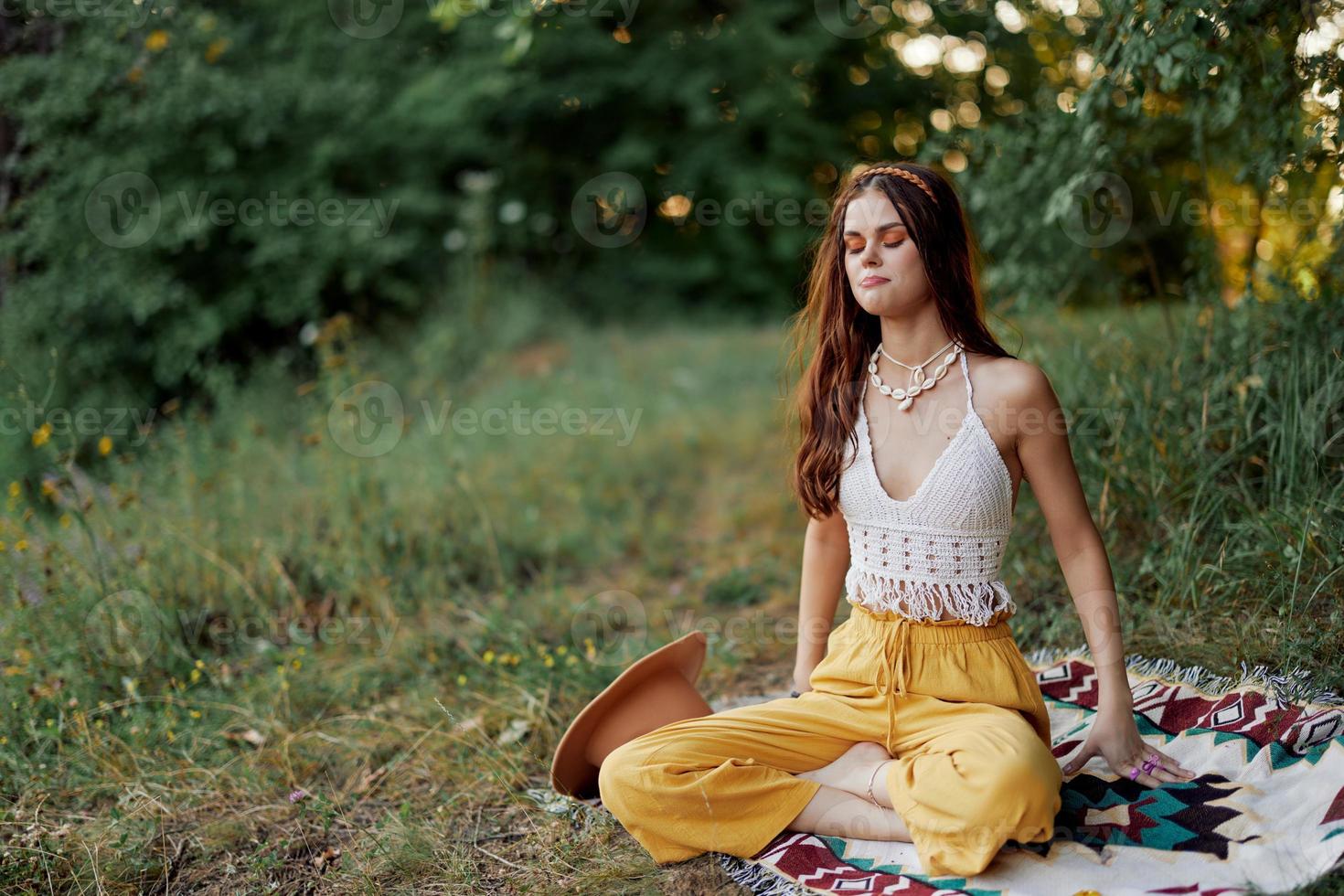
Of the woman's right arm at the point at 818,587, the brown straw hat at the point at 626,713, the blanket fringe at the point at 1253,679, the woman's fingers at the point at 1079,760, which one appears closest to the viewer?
the woman's fingers at the point at 1079,760

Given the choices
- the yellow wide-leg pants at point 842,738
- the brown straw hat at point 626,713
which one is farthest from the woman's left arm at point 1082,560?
the brown straw hat at point 626,713

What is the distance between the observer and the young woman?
193 cm

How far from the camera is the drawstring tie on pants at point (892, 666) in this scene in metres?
1.98

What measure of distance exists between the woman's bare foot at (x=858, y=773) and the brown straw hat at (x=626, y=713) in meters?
0.35

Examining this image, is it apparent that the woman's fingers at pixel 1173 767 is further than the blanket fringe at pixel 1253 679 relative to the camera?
No

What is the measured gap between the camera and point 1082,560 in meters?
1.96

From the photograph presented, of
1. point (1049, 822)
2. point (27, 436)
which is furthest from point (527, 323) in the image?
point (1049, 822)

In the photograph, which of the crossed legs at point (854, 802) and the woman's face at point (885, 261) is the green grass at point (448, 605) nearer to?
the crossed legs at point (854, 802)

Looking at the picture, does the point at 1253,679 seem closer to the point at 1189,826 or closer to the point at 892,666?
the point at 1189,826

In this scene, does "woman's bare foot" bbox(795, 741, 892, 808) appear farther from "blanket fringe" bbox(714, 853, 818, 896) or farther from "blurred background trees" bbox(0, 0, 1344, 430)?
"blurred background trees" bbox(0, 0, 1344, 430)

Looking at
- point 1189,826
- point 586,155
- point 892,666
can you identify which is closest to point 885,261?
point 892,666

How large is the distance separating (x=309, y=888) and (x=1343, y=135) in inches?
121

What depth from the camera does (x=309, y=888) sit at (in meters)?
2.12

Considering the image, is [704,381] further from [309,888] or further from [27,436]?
[309,888]
